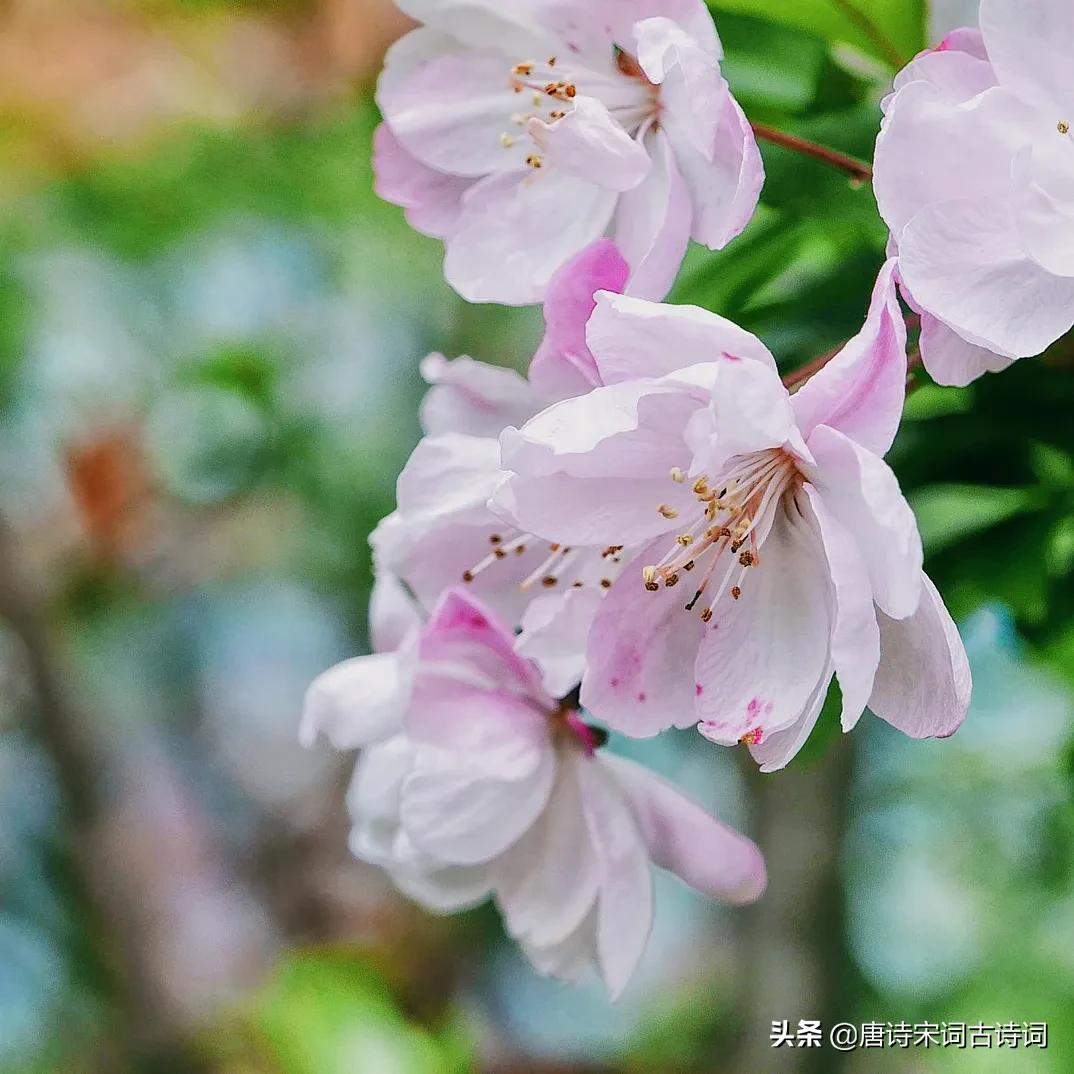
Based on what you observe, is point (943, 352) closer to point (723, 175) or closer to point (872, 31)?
point (723, 175)

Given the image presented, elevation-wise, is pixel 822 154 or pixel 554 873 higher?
Answer: pixel 822 154

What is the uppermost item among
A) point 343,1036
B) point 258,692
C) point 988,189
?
point 988,189

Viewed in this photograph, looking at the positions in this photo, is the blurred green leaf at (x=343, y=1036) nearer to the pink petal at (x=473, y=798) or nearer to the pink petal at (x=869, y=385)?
the pink petal at (x=473, y=798)

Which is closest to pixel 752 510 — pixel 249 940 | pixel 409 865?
pixel 409 865

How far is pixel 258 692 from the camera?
3.76 feet

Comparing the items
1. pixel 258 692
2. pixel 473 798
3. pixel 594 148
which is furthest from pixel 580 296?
pixel 258 692

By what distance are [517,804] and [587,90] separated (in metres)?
0.19

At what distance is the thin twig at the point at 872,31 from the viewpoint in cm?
36

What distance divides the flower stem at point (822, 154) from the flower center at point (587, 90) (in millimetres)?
28

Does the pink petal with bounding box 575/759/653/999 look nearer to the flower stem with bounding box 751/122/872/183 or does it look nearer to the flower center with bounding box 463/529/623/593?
the flower center with bounding box 463/529/623/593

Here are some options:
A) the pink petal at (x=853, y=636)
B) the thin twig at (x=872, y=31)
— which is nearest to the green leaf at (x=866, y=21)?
the thin twig at (x=872, y=31)

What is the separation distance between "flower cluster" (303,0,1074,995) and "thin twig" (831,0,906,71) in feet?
0.30

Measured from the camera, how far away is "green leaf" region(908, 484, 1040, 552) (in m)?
0.38

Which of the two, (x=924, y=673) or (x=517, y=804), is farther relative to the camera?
(x=517, y=804)
